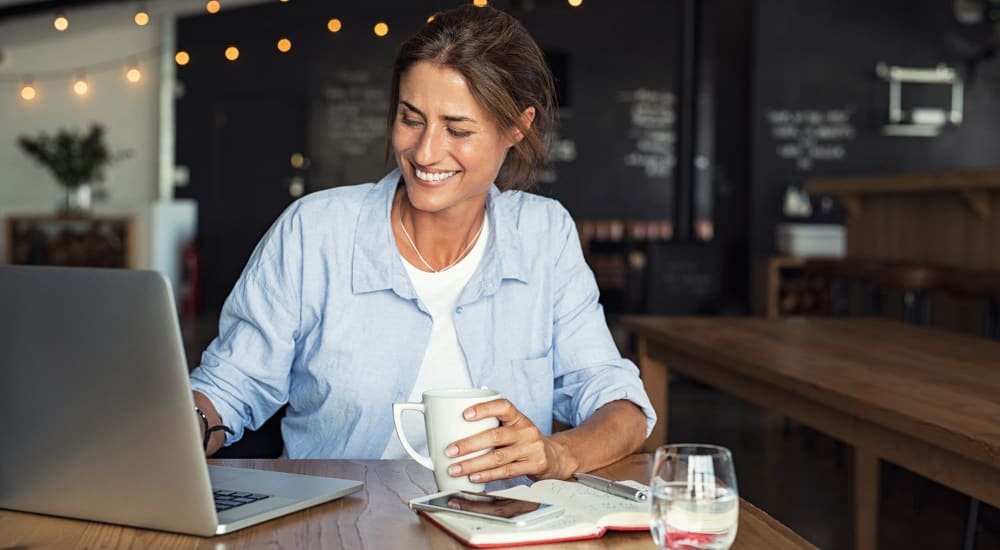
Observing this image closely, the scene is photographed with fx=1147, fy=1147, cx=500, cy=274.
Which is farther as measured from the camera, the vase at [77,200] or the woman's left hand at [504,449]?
the vase at [77,200]

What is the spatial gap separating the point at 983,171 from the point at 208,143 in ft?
25.3

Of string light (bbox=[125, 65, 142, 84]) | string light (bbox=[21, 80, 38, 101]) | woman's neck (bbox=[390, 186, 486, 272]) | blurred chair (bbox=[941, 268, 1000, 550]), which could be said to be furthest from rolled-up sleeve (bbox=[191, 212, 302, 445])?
string light (bbox=[21, 80, 38, 101])

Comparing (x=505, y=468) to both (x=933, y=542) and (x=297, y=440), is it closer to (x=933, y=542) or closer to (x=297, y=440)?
(x=297, y=440)

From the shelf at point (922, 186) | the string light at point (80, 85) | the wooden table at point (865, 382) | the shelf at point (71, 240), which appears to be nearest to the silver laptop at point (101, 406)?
the wooden table at point (865, 382)

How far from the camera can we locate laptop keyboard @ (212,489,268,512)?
3.56 ft

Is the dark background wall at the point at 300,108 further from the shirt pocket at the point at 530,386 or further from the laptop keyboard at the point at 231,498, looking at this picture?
the laptop keyboard at the point at 231,498

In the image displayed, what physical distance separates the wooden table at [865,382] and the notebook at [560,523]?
709 millimetres

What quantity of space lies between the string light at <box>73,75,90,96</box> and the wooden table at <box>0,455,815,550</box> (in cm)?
1009

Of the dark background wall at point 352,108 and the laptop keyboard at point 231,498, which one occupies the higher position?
the dark background wall at point 352,108

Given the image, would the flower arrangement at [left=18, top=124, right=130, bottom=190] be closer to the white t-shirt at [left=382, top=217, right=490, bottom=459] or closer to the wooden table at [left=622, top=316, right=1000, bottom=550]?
the wooden table at [left=622, top=316, right=1000, bottom=550]

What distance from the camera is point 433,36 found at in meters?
1.61

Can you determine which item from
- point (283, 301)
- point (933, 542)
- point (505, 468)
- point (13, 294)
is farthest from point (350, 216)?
point (933, 542)

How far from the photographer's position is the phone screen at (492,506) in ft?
3.37

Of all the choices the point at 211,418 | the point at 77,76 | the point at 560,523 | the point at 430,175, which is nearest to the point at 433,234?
the point at 430,175
